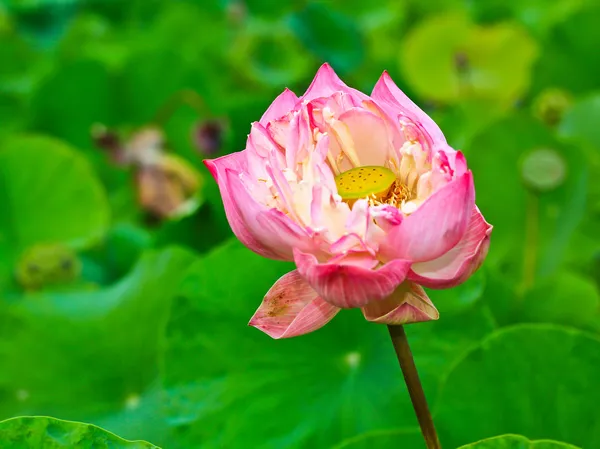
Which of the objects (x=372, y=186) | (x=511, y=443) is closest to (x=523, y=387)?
(x=511, y=443)

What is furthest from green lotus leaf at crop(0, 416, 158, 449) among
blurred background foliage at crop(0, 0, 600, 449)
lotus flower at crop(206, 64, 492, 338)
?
lotus flower at crop(206, 64, 492, 338)

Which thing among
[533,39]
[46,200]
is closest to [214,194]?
[46,200]

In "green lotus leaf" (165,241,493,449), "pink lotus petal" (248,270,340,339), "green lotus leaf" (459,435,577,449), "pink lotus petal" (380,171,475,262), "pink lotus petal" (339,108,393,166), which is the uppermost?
"pink lotus petal" (339,108,393,166)

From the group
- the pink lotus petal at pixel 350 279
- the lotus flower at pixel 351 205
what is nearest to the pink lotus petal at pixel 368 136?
the lotus flower at pixel 351 205

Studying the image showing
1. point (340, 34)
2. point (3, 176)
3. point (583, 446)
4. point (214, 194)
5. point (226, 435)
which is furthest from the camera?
point (340, 34)

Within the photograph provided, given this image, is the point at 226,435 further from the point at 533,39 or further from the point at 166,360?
the point at 533,39

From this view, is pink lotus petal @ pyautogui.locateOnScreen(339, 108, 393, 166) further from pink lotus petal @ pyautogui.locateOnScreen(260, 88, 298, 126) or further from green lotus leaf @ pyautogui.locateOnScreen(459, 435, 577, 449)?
green lotus leaf @ pyautogui.locateOnScreen(459, 435, 577, 449)
